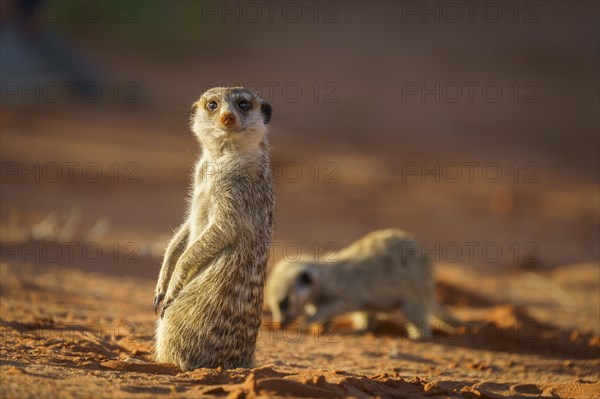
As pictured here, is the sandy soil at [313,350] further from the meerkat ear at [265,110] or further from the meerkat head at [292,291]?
the meerkat ear at [265,110]

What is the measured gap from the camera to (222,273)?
5180 millimetres

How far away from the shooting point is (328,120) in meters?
19.8

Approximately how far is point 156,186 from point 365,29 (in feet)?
56.0

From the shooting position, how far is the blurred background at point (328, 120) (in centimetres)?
1206

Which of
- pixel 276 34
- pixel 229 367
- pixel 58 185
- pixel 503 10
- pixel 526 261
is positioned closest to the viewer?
pixel 229 367

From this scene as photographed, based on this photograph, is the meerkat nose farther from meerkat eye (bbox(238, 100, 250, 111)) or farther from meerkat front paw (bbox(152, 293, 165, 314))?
meerkat front paw (bbox(152, 293, 165, 314))

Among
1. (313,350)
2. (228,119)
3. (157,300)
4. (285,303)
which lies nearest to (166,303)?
(157,300)

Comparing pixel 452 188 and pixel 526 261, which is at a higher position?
pixel 452 188

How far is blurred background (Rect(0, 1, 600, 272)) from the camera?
39.6 feet

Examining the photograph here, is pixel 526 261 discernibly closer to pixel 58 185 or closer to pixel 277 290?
pixel 277 290

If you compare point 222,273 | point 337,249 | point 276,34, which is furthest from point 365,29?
point 222,273

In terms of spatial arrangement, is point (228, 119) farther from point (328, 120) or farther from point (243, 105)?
point (328, 120)

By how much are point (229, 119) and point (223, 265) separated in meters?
0.98

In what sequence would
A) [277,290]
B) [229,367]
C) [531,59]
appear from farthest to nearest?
[531,59] → [277,290] → [229,367]
